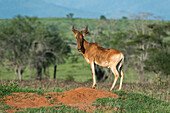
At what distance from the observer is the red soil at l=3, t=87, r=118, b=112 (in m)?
10.3

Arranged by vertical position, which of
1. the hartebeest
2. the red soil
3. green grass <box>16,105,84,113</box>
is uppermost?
the hartebeest

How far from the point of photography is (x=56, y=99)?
35.5 ft

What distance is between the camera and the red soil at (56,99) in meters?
10.3

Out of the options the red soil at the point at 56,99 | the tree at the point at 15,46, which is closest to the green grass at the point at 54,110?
the red soil at the point at 56,99

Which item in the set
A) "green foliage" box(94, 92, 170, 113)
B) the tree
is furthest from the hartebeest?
the tree

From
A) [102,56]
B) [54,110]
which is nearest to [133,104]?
[54,110]

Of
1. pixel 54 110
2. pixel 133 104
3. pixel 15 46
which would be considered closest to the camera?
pixel 54 110

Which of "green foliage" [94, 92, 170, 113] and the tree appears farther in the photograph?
the tree

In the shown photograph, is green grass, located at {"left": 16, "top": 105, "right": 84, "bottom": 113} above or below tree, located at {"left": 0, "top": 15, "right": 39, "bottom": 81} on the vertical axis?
below

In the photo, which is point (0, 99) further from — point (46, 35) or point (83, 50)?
point (46, 35)

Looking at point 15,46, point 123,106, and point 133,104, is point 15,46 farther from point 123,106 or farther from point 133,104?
point 123,106

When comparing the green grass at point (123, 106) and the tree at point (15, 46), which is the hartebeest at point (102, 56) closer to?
the green grass at point (123, 106)

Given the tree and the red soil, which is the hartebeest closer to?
the red soil

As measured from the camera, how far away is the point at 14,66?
3562 centimetres
